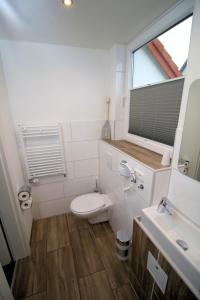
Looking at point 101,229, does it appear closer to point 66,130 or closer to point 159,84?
point 66,130

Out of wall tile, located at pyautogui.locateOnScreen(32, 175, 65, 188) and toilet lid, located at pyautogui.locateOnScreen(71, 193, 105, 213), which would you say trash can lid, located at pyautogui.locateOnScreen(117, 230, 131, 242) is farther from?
wall tile, located at pyautogui.locateOnScreen(32, 175, 65, 188)

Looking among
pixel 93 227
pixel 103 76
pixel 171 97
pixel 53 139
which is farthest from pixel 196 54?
pixel 93 227

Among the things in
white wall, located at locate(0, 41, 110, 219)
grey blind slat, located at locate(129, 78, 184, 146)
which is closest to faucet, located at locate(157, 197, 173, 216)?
grey blind slat, located at locate(129, 78, 184, 146)

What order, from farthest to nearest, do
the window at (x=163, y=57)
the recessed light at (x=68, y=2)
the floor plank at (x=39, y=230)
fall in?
1. the floor plank at (x=39, y=230)
2. the window at (x=163, y=57)
3. the recessed light at (x=68, y=2)

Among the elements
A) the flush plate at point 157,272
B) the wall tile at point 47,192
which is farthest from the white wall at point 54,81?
the flush plate at point 157,272

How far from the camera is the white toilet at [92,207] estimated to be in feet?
5.56

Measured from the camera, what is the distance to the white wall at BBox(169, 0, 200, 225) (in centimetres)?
88

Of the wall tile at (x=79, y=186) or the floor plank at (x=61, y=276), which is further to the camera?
the wall tile at (x=79, y=186)

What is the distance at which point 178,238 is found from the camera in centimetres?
95

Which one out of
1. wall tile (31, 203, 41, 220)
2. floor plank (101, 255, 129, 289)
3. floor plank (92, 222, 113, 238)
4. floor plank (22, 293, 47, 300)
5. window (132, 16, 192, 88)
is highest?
window (132, 16, 192, 88)

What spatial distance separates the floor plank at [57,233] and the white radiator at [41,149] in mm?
735

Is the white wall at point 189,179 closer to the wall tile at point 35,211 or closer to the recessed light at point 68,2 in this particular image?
the recessed light at point 68,2

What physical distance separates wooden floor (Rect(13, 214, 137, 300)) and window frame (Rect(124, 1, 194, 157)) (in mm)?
1263

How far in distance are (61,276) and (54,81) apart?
2.12 meters
